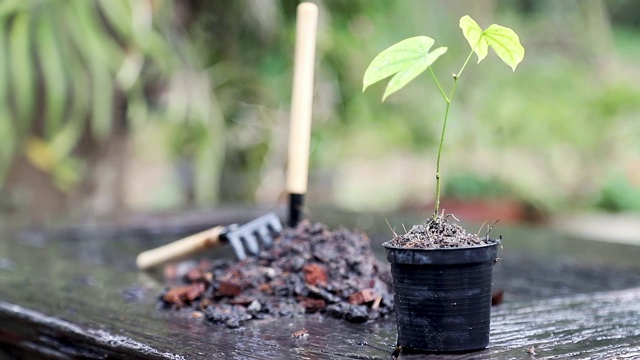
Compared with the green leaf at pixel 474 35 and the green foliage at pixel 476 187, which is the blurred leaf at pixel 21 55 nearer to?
the green leaf at pixel 474 35

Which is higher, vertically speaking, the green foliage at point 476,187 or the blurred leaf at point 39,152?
the green foliage at point 476,187

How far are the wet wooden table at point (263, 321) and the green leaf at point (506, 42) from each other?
320 mm

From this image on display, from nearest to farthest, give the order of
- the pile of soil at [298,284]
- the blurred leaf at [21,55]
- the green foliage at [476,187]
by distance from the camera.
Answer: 1. the pile of soil at [298,284]
2. the blurred leaf at [21,55]
3. the green foliage at [476,187]

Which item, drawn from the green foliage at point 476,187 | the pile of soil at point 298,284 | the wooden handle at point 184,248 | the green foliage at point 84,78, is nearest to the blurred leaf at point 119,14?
the green foliage at point 84,78

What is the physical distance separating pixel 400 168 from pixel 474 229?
10.2 feet

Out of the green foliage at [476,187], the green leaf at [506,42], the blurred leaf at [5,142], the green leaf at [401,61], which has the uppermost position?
the green foliage at [476,187]

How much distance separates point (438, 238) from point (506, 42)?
8.7 inches

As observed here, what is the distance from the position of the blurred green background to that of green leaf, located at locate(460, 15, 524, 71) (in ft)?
5.92

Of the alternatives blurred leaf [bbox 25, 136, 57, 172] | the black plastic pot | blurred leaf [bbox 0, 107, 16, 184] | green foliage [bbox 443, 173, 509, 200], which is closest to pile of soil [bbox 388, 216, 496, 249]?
the black plastic pot

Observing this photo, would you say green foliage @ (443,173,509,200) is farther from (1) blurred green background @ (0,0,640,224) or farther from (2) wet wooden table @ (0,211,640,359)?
(2) wet wooden table @ (0,211,640,359)

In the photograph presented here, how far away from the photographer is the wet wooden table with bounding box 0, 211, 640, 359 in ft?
2.90

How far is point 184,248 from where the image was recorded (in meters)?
1.40

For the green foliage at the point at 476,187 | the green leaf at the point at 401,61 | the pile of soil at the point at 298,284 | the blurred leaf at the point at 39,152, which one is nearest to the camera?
the green leaf at the point at 401,61

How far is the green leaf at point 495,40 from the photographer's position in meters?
0.80
